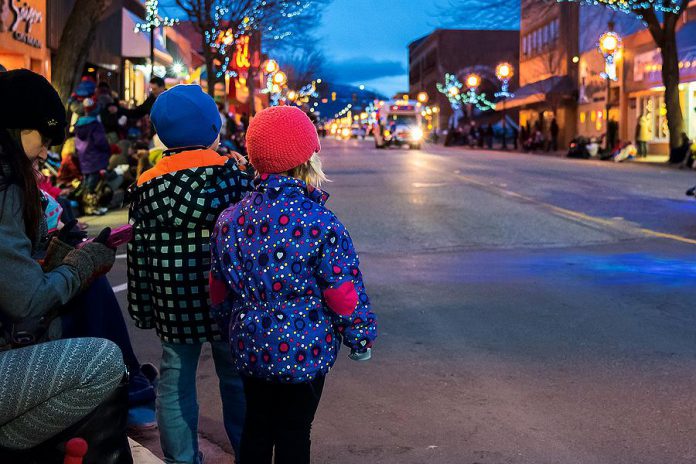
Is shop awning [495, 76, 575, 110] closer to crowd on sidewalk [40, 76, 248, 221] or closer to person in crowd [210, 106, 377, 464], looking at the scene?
crowd on sidewalk [40, 76, 248, 221]

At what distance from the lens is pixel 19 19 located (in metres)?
20.1

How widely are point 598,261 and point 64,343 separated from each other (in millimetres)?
7617

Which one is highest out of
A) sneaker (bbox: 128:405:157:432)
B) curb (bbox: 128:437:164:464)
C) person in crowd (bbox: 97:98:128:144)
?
person in crowd (bbox: 97:98:128:144)

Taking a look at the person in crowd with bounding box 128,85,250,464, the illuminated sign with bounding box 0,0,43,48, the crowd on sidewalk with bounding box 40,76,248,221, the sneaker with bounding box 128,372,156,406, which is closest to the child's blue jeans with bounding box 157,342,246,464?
the person in crowd with bounding box 128,85,250,464

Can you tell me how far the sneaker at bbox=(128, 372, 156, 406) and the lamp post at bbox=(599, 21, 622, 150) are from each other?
119 ft

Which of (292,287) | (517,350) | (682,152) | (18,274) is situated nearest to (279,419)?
(292,287)

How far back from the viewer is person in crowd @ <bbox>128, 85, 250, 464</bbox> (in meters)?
3.68

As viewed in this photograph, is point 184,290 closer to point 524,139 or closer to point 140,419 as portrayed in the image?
point 140,419

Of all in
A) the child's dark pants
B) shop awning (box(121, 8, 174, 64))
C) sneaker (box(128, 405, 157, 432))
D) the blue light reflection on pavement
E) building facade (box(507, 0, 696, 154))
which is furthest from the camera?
building facade (box(507, 0, 696, 154))

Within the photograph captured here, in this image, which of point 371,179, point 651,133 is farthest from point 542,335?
point 651,133

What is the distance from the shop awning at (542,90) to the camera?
54.2 metres

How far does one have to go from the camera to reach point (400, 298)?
7.77m

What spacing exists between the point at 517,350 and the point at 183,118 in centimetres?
297

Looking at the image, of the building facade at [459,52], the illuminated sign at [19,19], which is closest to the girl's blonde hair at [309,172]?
the illuminated sign at [19,19]
